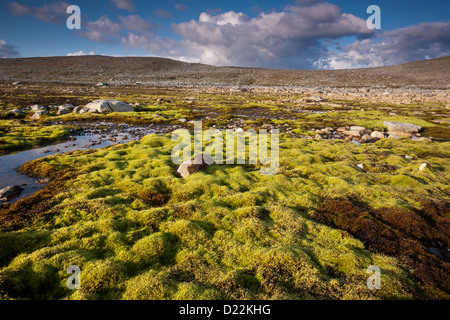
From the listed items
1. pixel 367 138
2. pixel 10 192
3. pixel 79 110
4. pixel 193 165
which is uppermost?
pixel 79 110

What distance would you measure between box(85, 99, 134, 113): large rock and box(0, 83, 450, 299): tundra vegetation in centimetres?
2799

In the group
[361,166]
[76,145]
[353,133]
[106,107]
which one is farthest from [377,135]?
[106,107]

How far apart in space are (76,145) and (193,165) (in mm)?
16315

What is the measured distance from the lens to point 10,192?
13.3m

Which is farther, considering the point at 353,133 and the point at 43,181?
the point at 353,133

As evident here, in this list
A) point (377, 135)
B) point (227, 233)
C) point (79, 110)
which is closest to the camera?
point (227, 233)

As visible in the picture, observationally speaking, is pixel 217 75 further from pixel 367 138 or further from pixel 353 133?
pixel 367 138

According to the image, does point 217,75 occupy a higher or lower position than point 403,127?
higher

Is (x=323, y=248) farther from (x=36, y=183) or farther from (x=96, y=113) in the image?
Result: (x=96, y=113)

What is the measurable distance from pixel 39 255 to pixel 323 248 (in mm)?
10840

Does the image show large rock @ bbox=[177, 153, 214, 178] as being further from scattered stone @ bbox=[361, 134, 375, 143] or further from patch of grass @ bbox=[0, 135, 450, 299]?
scattered stone @ bbox=[361, 134, 375, 143]

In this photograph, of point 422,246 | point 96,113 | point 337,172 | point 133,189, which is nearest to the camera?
point 422,246
